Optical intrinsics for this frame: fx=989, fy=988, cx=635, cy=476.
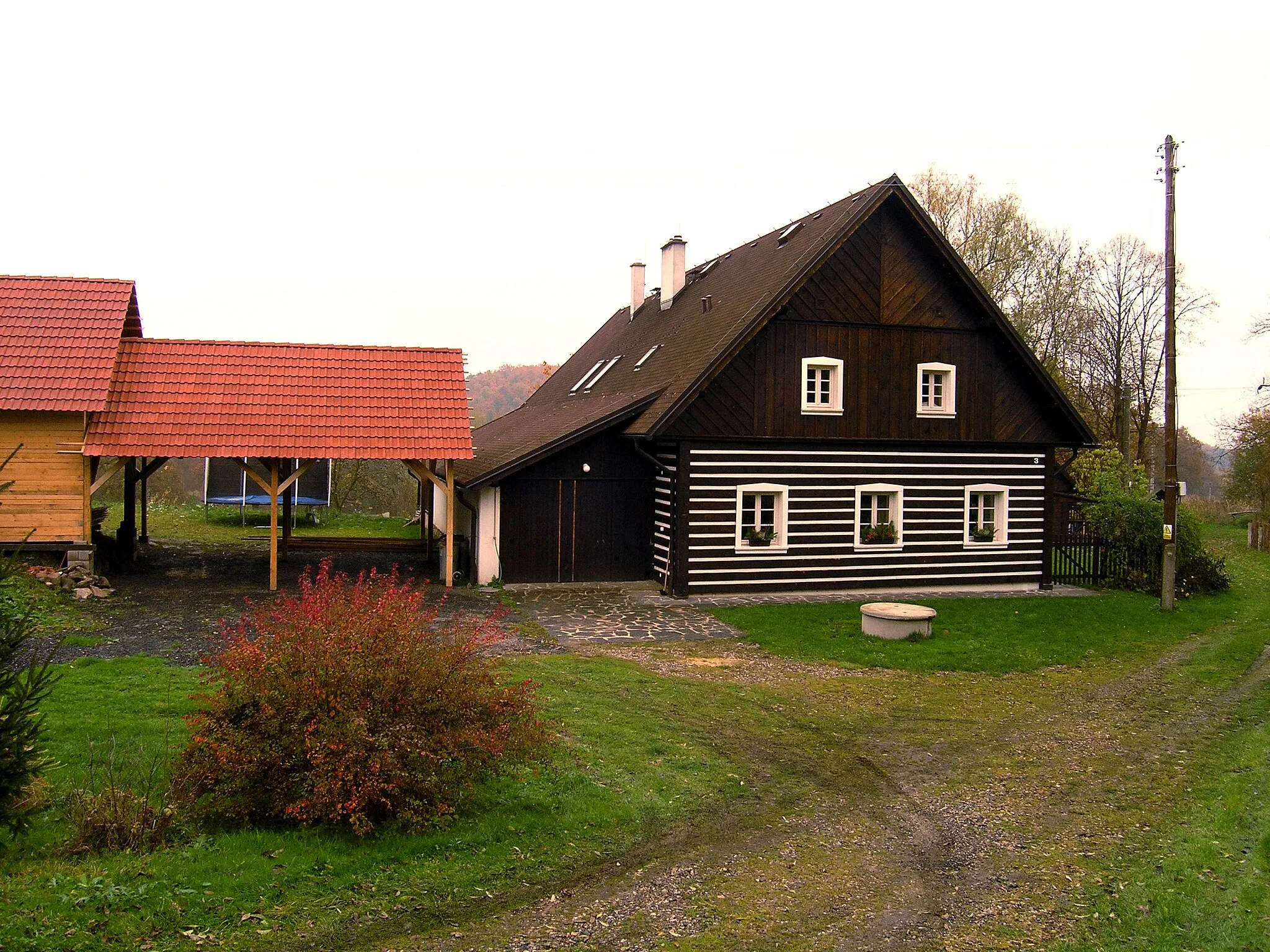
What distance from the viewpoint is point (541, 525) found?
68.0ft

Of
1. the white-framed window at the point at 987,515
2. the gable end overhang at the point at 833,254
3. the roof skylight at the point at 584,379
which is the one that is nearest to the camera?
the gable end overhang at the point at 833,254

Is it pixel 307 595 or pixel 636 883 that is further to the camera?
pixel 307 595

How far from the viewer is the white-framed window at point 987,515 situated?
22.3 meters

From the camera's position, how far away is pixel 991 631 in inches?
669

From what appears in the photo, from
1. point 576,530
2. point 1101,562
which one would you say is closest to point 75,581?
point 576,530

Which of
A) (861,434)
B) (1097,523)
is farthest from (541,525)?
(1097,523)

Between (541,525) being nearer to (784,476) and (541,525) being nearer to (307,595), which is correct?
(784,476)

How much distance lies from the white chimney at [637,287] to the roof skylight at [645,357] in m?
6.88

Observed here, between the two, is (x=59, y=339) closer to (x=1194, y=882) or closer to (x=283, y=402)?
(x=283, y=402)

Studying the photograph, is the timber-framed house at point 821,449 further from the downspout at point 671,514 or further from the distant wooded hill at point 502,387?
the distant wooded hill at point 502,387

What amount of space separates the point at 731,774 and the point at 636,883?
263cm

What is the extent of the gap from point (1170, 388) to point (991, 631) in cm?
688

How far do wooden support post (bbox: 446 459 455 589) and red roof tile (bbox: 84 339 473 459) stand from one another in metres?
0.36

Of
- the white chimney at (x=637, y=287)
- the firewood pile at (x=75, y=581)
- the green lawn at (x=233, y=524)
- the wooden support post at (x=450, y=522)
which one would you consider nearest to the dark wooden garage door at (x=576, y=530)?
the wooden support post at (x=450, y=522)
